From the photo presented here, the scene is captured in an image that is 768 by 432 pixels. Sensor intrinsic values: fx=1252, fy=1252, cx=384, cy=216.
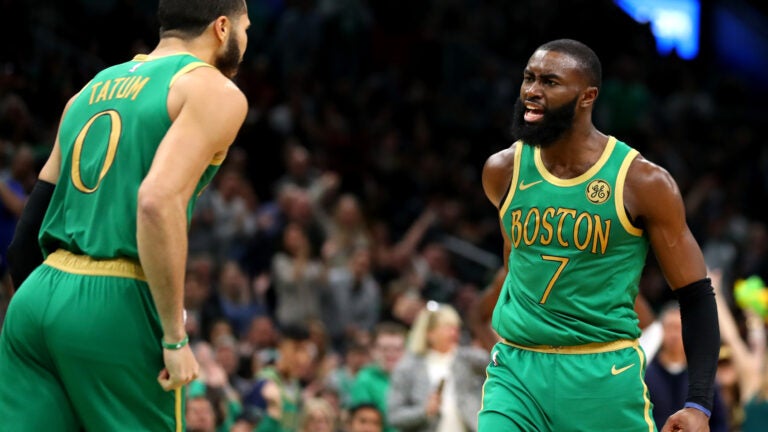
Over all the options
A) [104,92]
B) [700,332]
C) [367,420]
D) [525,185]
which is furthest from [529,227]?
[367,420]

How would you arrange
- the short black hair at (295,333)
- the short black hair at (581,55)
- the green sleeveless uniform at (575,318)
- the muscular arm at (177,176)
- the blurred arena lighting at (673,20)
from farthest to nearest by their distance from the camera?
the blurred arena lighting at (673,20), the short black hair at (295,333), the short black hair at (581,55), the green sleeveless uniform at (575,318), the muscular arm at (177,176)

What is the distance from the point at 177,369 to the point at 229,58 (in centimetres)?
112

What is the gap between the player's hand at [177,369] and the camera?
401 cm

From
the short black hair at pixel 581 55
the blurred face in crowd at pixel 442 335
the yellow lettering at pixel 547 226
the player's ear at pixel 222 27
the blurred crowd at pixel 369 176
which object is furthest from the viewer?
the blurred crowd at pixel 369 176

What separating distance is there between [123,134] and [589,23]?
1674cm

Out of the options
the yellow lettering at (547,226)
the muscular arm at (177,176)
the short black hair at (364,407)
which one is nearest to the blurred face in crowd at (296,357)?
the short black hair at (364,407)

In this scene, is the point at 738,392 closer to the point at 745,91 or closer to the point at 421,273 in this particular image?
the point at 421,273

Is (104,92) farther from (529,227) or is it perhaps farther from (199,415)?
(199,415)

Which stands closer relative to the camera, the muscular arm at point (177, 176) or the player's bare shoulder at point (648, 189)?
the muscular arm at point (177, 176)

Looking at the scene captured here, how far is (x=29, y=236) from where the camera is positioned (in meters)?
4.46

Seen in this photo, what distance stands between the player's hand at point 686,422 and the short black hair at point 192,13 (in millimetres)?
2242

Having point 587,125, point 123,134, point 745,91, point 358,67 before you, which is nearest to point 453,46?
point 358,67

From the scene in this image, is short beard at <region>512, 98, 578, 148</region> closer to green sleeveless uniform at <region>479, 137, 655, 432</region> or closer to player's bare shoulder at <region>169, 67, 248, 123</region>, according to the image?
green sleeveless uniform at <region>479, 137, 655, 432</region>

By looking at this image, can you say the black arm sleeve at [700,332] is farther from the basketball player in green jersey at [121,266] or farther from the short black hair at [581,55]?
the basketball player in green jersey at [121,266]
